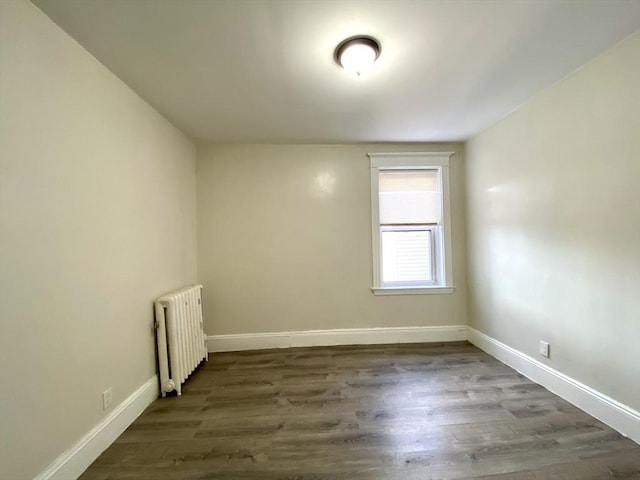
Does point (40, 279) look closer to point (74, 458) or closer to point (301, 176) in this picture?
point (74, 458)

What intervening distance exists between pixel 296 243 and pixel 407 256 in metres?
1.41

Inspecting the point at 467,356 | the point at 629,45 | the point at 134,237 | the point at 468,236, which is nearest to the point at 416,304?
the point at 467,356

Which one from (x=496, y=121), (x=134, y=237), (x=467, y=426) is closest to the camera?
(x=467, y=426)

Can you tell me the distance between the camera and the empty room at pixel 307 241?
1.49m

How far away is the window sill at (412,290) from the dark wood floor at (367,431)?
0.93 metres

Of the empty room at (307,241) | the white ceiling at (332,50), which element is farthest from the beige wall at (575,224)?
the white ceiling at (332,50)

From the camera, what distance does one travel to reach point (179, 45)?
5.69 feet

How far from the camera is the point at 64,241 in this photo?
1568 millimetres

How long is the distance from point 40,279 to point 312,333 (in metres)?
2.62

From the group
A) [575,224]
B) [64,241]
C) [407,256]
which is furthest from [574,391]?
[64,241]

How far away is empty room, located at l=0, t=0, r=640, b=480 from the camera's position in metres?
1.49

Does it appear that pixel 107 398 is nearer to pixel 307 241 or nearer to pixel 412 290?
pixel 307 241

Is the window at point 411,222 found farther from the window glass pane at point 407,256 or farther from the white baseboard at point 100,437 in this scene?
the white baseboard at point 100,437

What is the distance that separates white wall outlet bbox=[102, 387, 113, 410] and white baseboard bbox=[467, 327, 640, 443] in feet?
10.7
